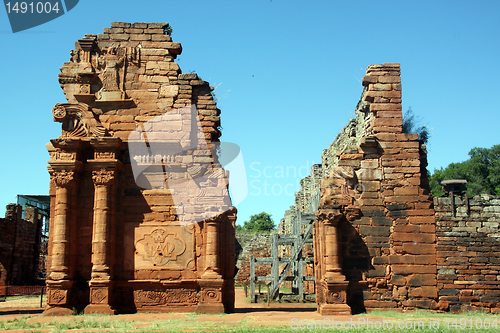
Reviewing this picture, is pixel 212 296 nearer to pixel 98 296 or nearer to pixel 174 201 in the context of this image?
pixel 174 201

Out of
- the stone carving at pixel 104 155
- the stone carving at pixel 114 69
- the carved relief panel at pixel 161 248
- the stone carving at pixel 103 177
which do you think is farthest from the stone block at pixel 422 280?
the stone carving at pixel 114 69

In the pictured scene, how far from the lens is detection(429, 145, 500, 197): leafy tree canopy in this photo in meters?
40.6

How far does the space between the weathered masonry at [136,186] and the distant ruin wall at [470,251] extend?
7.26 metres

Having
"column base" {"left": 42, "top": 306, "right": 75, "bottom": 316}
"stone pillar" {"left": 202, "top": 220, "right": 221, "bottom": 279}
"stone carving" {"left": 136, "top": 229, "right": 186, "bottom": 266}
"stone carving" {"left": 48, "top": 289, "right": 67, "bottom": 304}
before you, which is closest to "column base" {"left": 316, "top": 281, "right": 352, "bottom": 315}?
"stone pillar" {"left": 202, "top": 220, "right": 221, "bottom": 279}

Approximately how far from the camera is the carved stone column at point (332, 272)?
11.4 m

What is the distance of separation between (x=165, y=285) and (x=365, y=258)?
198 inches

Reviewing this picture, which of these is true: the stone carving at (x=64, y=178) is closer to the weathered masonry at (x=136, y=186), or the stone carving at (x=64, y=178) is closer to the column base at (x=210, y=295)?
the weathered masonry at (x=136, y=186)

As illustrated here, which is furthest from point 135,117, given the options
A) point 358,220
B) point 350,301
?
point 350,301

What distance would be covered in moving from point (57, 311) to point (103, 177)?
3.33 metres

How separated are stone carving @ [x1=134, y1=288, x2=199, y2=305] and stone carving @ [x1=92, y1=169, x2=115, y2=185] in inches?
114

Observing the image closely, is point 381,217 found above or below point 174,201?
below

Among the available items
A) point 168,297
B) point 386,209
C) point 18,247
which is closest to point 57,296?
point 168,297

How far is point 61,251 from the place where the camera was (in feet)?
38.0

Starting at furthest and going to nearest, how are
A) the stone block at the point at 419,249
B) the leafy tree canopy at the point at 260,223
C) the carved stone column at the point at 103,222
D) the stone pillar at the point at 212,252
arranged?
the leafy tree canopy at the point at 260,223, the stone block at the point at 419,249, the stone pillar at the point at 212,252, the carved stone column at the point at 103,222
